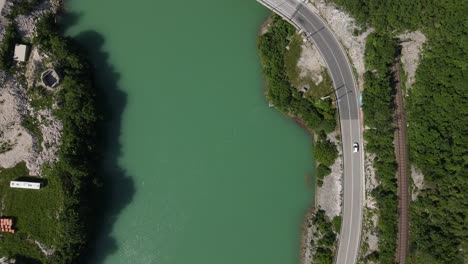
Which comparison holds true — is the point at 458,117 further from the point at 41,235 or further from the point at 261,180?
the point at 41,235

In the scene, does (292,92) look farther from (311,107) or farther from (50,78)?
(50,78)

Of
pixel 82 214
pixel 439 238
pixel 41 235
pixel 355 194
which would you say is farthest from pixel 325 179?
pixel 41 235

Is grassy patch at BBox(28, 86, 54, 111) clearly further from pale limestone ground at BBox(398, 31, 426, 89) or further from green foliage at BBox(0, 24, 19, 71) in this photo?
pale limestone ground at BBox(398, 31, 426, 89)

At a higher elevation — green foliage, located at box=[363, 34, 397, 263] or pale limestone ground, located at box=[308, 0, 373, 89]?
pale limestone ground, located at box=[308, 0, 373, 89]

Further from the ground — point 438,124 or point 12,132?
point 438,124

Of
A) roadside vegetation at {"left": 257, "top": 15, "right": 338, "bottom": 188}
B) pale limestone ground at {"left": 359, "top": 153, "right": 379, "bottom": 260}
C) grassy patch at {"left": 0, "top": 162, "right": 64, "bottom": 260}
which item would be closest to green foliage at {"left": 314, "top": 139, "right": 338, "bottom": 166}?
roadside vegetation at {"left": 257, "top": 15, "right": 338, "bottom": 188}

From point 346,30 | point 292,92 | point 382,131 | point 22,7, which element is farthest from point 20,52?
point 382,131
